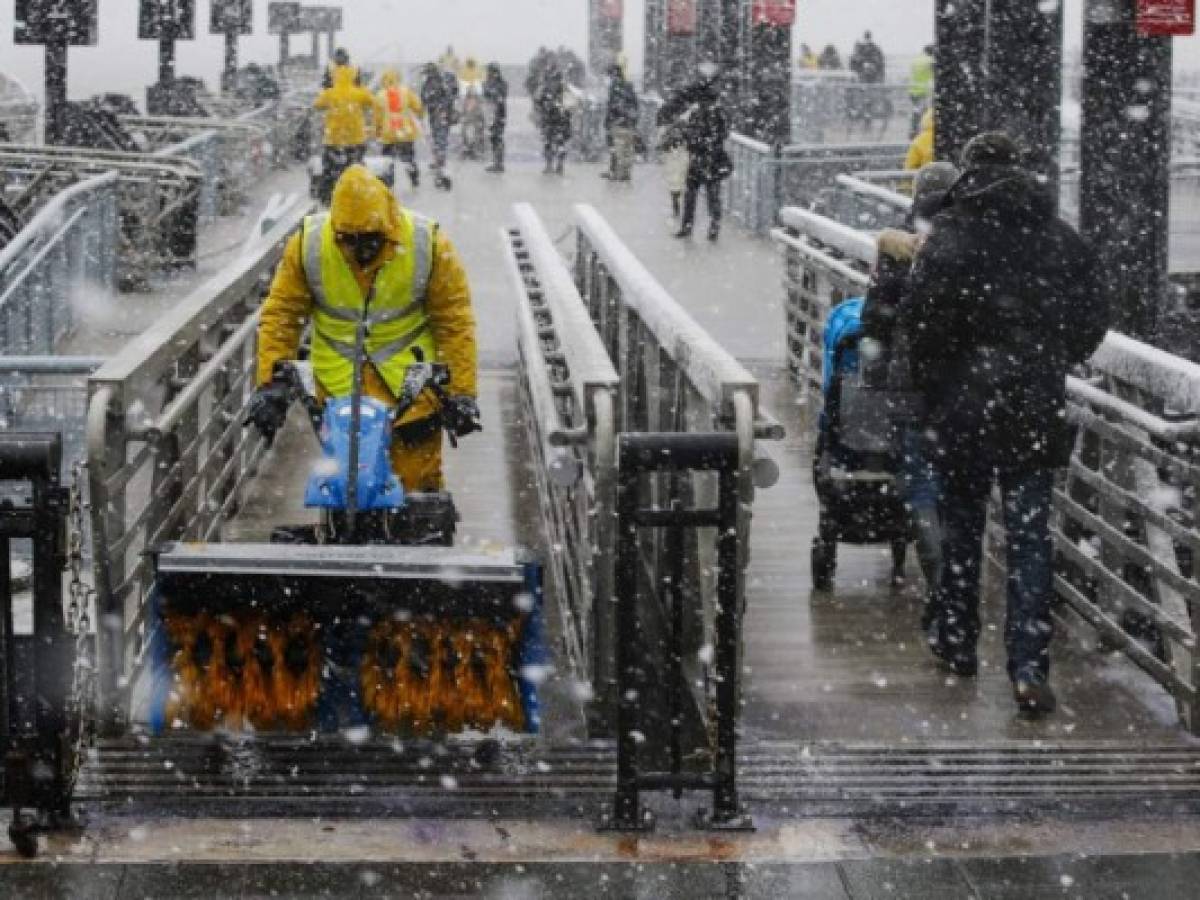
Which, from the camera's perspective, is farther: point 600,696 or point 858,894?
point 600,696

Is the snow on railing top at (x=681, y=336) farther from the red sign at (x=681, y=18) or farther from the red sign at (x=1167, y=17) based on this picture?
the red sign at (x=681, y=18)

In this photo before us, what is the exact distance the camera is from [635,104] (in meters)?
35.9

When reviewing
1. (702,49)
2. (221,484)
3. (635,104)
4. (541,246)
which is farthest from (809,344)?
(702,49)

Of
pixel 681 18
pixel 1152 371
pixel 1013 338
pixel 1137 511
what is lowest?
pixel 1137 511

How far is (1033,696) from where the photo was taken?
23.5 ft

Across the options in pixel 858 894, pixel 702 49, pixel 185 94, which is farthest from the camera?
pixel 702 49

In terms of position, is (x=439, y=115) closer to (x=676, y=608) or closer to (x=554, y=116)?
(x=554, y=116)

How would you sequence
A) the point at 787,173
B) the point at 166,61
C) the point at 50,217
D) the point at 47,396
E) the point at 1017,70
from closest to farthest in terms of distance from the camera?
the point at 47,396 → the point at 1017,70 → the point at 50,217 → the point at 787,173 → the point at 166,61

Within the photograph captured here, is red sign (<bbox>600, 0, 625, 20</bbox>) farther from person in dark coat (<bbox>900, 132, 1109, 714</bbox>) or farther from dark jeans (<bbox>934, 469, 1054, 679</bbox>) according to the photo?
person in dark coat (<bbox>900, 132, 1109, 714</bbox>)

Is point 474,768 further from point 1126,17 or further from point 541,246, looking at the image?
point 1126,17

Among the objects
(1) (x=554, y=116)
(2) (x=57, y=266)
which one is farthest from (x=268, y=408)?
(1) (x=554, y=116)

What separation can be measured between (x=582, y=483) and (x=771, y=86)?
2460cm

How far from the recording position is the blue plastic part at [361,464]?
696cm

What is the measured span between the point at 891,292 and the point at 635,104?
28.1 meters
